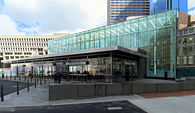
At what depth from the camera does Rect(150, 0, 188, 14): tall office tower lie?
10625 cm

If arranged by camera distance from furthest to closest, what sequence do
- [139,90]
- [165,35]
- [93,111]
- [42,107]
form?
[165,35]
[139,90]
[42,107]
[93,111]

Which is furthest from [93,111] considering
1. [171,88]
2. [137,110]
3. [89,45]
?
[89,45]

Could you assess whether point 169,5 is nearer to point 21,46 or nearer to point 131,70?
point 131,70

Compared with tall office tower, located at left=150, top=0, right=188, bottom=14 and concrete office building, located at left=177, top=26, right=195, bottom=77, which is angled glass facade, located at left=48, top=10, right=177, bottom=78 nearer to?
concrete office building, located at left=177, top=26, right=195, bottom=77

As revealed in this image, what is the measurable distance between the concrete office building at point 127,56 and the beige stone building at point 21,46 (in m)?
83.9

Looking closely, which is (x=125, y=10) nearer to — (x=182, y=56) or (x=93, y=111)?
(x=182, y=56)

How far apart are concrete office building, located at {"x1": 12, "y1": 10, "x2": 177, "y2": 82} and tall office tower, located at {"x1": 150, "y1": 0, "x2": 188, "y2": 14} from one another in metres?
98.7

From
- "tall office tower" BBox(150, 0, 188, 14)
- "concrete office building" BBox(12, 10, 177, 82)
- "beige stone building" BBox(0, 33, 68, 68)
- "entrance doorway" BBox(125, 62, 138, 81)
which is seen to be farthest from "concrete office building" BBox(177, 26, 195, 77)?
"beige stone building" BBox(0, 33, 68, 68)

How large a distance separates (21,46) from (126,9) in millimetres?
98328

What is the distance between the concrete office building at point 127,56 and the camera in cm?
1533

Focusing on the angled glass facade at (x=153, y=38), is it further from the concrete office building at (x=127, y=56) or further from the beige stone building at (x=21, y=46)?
the beige stone building at (x=21, y=46)

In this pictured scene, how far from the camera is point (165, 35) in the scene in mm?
23359

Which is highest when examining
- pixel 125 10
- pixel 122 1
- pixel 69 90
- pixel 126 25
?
pixel 122 1

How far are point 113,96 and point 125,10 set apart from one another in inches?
5123
